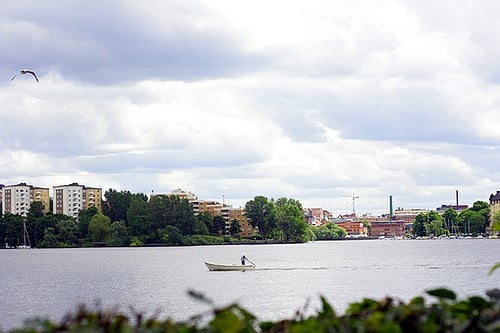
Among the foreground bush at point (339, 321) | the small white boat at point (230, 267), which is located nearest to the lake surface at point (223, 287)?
the small white boat at point (230, 267)

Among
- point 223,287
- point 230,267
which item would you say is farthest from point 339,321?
point 230,267

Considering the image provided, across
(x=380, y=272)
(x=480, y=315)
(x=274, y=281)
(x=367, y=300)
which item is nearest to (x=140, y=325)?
(x=367, y=300)

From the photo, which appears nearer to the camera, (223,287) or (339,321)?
(339,321)

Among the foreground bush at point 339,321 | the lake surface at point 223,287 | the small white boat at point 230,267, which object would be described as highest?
the foreground bush at point 339,321

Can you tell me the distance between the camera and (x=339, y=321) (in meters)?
4.05

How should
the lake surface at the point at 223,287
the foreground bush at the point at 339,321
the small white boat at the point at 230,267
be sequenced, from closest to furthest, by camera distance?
the foreground bush at the point at 339,321 < the lake surface at the point at 223,287 < the small white boat at the point at 230,267

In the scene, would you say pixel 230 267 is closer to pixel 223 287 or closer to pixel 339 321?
pixel 223 287

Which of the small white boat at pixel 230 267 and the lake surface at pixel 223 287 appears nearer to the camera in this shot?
the lake surface at pixel 223 287

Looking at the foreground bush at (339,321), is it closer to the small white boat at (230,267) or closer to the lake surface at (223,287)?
the lake surface at (223,287)

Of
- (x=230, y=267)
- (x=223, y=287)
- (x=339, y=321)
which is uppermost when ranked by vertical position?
(x=339, y=321)

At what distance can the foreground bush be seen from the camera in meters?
3.65

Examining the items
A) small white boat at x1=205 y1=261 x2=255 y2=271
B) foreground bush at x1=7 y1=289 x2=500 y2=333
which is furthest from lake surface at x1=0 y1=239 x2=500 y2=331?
foreground bush at x1=7 y1=289 x2=500 y2=333

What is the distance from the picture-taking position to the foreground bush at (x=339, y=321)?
365 cm

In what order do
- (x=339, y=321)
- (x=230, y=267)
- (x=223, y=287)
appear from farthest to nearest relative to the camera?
(x=230, y=267), (x=223, y=287), (x=339, y=321)
